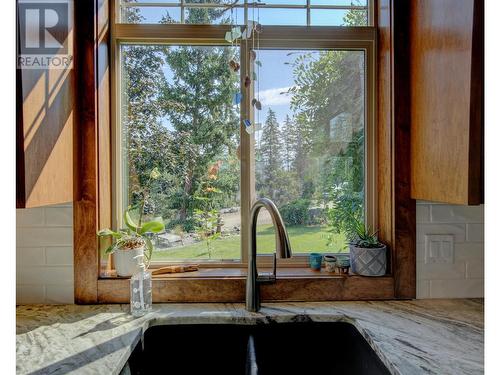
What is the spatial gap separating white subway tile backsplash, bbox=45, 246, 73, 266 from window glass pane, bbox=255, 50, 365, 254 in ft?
2.67

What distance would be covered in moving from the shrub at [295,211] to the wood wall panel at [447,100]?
444 mm

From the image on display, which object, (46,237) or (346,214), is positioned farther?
(346,214)

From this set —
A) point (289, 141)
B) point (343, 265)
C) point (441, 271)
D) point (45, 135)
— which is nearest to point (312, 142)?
point (289, 141)

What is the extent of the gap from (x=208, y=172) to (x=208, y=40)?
0.58 metres

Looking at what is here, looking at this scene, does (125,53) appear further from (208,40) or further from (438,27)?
(438,27)

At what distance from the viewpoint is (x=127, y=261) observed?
1.31m

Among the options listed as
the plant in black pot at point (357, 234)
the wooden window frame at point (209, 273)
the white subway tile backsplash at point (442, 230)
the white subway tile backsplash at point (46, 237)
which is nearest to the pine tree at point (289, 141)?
the plant in black pot at point (357, 234)

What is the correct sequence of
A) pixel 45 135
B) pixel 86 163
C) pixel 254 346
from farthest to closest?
pixel 86 163, pixel 254 346, pixel 45 135

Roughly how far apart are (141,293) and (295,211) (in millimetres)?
723

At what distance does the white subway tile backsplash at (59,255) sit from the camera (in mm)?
1327

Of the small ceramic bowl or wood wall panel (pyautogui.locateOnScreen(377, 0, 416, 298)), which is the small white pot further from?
wood wall panel (pyautogui.locateOnScreen(377, 0, 416, 298))

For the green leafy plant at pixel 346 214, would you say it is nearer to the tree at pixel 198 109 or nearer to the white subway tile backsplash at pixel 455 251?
the white subway tile backsplash at pixel 455 251

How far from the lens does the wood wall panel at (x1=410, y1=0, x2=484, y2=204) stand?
926mm

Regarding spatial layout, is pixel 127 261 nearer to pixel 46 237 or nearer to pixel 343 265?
pixel 46 237
